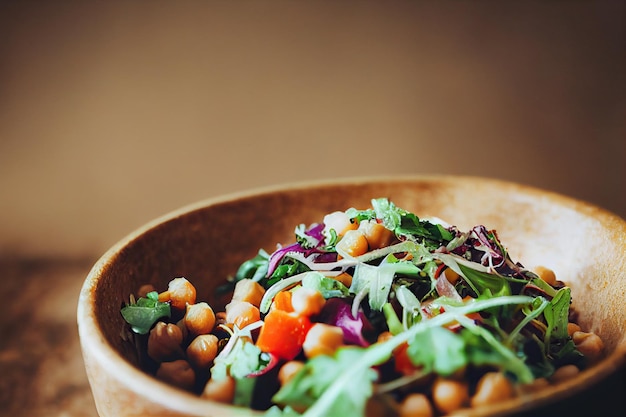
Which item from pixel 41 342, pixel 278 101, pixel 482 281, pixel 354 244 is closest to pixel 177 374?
pixel 354 244

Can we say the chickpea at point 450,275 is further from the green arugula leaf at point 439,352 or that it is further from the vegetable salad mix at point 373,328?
the green arugula leaf at point 439,352

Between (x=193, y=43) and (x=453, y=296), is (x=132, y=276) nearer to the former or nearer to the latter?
(x=453, y=296)

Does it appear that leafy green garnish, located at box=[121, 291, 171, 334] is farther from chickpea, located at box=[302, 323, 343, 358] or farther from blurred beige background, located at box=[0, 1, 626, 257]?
blurred beige background, located at box=[0, 1, 626, 257]

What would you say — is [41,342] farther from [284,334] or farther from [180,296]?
[284,334]

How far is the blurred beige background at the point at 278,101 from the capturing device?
5.99ft

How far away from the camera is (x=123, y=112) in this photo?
1.88m

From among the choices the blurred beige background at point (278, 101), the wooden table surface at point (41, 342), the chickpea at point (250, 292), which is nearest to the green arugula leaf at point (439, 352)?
the chickpea at point (250, 292)

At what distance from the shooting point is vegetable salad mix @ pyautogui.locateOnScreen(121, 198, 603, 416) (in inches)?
23.0

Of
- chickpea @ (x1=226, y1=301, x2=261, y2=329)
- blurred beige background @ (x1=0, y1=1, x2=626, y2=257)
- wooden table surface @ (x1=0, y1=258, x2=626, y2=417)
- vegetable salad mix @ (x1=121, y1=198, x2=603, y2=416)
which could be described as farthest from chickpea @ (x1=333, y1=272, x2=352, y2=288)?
blurred beige background @ (x1=0, y1=1, x2=626, y2=257)

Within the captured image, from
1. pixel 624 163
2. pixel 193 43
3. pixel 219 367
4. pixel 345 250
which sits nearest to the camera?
pixel 219 367

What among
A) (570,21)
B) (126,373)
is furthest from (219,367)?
(570,21)

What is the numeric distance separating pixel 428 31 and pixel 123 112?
3.34 ft

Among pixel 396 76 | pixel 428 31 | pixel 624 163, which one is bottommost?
pixel 624 163

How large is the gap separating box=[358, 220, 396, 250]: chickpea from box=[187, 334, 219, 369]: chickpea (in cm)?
25
